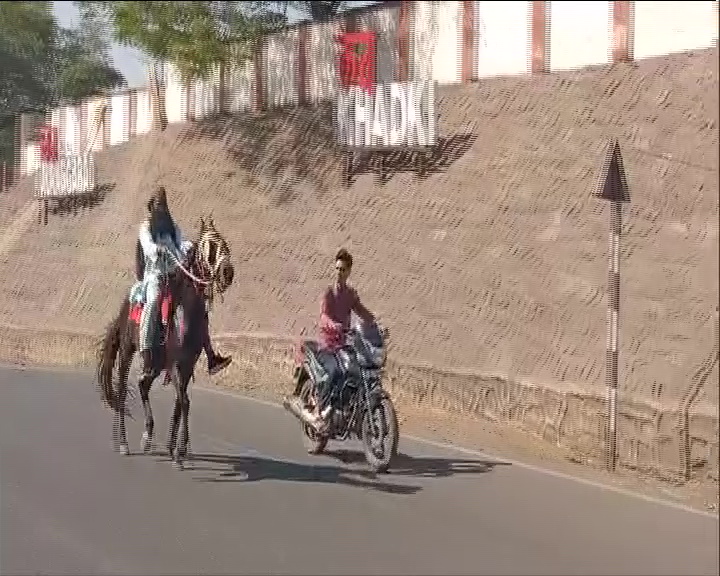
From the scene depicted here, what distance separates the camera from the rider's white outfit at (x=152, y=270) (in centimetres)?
708

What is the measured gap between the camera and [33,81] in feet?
22.4

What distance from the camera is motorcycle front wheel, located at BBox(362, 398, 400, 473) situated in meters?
7.19

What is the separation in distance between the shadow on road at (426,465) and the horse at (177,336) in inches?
49.0

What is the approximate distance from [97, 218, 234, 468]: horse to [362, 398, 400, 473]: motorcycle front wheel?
135 centimetres

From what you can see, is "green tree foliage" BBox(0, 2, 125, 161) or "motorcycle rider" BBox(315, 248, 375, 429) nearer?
"green tree foliage" BBox(0, 2, 125, 161)

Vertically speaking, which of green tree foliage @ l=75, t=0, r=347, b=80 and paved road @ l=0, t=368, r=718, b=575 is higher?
green tree foliage @ l=75, t=0, r=347, b=80

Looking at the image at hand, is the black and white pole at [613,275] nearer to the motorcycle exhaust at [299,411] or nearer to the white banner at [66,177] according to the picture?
the motorcycle exhaust at [299,411]

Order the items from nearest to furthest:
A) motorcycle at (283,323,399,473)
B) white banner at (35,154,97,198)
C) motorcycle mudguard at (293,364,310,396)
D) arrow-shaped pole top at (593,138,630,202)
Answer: motorcycle at (283,323,399,473) → white banner at (35,154,97,198) → arrow-shaped pole top at (593,138,630,202) → motorcycle mudguard at (293,364,310,396)

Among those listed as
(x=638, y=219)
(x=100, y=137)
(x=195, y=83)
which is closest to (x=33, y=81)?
(x=100, y=137)

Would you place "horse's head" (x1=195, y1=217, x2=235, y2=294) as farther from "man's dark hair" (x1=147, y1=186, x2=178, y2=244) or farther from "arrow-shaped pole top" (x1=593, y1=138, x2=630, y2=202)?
"arrow-shaped pole top" (x1=593, y1=138, x2=630, y2=202)

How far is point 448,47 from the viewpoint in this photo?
508 inches

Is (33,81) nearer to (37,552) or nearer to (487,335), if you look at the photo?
(37,552)

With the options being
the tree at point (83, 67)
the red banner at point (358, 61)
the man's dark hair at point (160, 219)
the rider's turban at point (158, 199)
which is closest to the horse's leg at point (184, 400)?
the man's dark hair at point (160, 219)

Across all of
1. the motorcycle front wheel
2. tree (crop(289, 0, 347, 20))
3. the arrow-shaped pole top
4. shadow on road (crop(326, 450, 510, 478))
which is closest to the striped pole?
the arrow-shaped pole top
